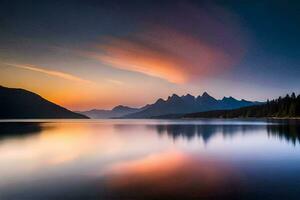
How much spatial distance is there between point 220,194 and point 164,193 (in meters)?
2.76

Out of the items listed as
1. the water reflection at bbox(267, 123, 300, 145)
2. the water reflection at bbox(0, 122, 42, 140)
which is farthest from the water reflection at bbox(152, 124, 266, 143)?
the water reflection at bbox(0, 122, 42, 140)

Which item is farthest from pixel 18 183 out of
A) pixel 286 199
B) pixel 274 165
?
pixel 274 165

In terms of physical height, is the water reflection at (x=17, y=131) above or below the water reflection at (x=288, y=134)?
below

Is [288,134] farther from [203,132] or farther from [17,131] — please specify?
[17,131]

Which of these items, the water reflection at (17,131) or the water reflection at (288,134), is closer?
the water reflection at (288,134)

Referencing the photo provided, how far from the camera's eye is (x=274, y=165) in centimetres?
2486

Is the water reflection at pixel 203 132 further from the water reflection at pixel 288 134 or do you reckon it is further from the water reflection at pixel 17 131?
the water reflection at pixel 17 131

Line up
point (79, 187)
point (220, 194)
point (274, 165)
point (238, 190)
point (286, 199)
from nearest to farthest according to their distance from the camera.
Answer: point (286, 199) → point (220, 194) → point (238, 190) → point (79, 187) → point (274, 165)

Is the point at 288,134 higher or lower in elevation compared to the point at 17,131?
higher

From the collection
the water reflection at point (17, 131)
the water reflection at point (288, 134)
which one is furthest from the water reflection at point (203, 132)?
the water reflection at point (17, 131)

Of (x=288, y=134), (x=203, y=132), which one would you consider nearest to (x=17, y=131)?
(x=203, y=132)

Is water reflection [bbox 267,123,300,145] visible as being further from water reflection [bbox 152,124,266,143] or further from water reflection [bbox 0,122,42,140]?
water reflection [bbox 0,122,42,140]

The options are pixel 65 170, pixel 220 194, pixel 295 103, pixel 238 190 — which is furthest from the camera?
pixel 295 103

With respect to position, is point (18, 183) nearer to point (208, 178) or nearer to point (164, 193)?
point (164, 193)
